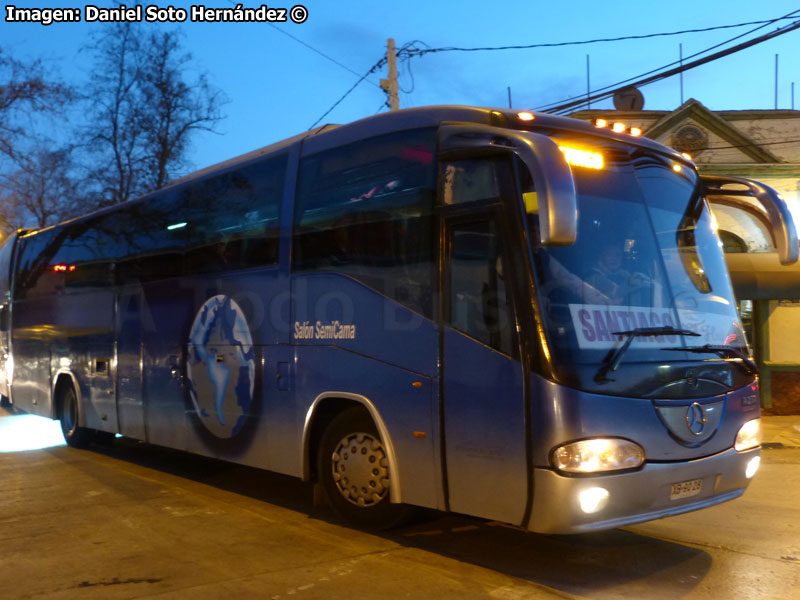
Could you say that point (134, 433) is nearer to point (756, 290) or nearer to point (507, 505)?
point (507, 505)

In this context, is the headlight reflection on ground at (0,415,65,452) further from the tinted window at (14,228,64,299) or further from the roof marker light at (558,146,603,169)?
the roof marker light at (558,146,603,169)

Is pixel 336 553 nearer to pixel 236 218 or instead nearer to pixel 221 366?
pixel 221 366

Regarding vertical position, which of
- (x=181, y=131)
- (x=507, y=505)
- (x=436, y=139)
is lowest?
(x=507, y=505)

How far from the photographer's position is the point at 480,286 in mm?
5707

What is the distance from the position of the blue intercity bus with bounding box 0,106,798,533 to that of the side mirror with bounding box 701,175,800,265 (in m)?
0.02

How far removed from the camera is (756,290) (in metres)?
14.1

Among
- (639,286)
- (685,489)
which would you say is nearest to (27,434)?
(639,286)

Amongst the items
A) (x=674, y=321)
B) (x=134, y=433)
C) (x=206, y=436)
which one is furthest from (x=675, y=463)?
(x=134, y=433)

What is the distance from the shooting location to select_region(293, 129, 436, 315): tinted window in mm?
6234

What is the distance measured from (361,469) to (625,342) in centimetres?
252

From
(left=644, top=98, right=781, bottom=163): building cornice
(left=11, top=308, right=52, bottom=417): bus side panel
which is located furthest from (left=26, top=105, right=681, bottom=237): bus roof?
(left=644, top=98, right=781, bottom=163): building cornice

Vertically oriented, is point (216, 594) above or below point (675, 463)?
below

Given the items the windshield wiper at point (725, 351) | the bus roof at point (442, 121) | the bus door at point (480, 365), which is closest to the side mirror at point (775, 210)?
the bus roof at point (442, 121)

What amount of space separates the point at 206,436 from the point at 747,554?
219 inches
